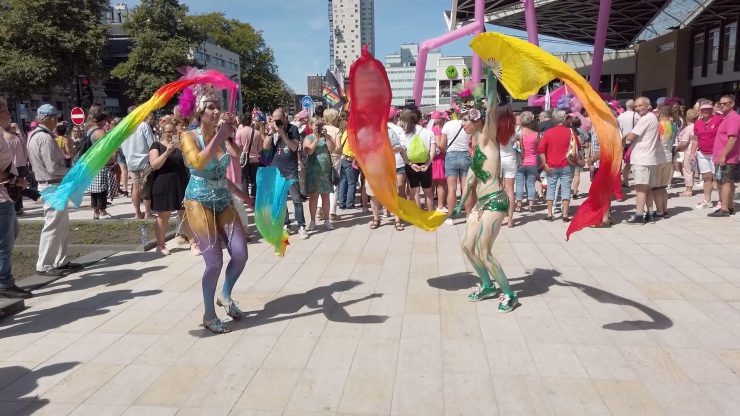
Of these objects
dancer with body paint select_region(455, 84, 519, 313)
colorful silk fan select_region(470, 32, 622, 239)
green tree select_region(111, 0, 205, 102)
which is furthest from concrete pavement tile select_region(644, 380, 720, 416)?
green tree select_region(111, 0, 205, 102)

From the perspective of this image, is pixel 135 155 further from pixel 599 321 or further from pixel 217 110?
pixel 599 321

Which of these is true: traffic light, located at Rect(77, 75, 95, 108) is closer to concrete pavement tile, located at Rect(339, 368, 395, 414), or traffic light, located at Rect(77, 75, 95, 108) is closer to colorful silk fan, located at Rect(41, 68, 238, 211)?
colorful silk fan, located at Rect(41, 68, 238, 211)

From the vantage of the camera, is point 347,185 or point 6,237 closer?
point 6,237

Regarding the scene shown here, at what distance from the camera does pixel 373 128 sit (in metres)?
4.36

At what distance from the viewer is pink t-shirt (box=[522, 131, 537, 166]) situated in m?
8.93

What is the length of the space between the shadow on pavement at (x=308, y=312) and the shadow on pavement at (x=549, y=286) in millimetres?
916

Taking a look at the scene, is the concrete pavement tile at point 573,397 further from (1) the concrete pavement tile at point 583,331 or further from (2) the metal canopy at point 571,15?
(2) the metal canopy at point 571,15

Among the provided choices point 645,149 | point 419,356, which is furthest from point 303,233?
point 645,149

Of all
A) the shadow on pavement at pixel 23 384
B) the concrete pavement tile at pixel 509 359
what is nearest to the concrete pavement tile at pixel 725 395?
the concrete pavement tile at pixel 509 359

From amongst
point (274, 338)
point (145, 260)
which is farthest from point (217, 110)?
point (145, 260)

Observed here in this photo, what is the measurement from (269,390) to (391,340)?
3.65 feet

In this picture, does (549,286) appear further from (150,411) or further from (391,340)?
(150,411)

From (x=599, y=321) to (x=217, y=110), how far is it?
3.73 metres

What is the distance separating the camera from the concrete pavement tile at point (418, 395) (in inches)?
119
